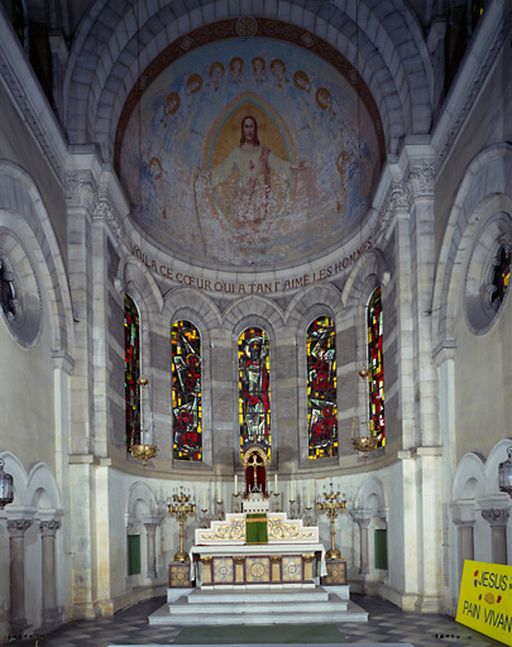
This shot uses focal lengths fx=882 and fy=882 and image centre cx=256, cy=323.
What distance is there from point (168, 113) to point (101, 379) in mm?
7944

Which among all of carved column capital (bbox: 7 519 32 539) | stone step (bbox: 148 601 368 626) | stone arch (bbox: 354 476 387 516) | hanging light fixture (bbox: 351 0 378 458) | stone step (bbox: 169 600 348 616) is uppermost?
hanging light fixture (bbox: 351 0 378 458)

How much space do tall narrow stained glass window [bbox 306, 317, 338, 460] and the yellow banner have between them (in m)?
10.8

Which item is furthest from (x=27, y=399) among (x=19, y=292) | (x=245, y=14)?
(x=245, y=14)

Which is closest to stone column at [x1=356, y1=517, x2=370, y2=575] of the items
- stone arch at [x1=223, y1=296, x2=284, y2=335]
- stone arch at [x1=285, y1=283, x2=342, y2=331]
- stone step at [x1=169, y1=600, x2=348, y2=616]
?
stone step at [x1=169, y1=600, x2=348, y2=616]

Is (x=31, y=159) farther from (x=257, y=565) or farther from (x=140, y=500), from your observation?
(x=257, y=565)

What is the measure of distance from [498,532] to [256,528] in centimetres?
693

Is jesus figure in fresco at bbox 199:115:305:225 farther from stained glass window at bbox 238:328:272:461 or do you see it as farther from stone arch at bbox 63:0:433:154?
stone arch at bbox 63:0:433:154

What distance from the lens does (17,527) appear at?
47.3 feet

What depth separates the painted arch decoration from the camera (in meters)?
22.5

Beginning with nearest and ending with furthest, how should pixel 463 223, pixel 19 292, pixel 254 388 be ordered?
pixel 19 292 < pixel 463 223 < pixel 254 388

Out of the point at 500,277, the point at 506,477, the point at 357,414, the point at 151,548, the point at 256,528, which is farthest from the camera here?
the point at 357,414

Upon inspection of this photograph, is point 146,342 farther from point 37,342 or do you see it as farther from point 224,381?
point 37,342

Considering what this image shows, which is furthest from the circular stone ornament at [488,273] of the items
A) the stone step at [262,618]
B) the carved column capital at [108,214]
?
the carved column capital at [108,214]

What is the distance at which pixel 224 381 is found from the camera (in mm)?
25906
